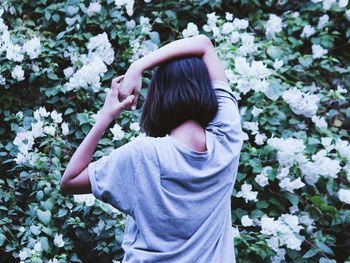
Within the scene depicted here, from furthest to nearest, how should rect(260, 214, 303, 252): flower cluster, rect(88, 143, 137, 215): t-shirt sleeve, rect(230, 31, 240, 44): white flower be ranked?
rect(230, 31, 240, 44): white flower
rect(260, 214, 303, 252): flower cluster
rect(88, 143, 137, 215): t-shirt sleeve

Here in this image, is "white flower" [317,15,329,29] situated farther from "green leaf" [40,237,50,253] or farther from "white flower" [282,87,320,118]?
"green leaf" [40,237,50,253]

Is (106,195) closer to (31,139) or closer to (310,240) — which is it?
(31,139)

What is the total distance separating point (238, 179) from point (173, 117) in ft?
5.22

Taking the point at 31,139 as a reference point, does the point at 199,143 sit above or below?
above

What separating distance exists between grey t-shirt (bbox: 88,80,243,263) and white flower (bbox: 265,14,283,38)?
247cm

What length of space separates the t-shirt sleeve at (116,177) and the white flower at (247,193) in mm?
1615

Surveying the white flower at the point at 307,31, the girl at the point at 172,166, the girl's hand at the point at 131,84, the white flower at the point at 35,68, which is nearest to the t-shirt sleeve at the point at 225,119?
the girl at the point at 172,166

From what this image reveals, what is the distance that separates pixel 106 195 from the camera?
203 cm

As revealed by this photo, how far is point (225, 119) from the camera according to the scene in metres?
2.24

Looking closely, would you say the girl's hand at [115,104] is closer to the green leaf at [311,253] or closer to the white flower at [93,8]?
the green leaf at [311,253]

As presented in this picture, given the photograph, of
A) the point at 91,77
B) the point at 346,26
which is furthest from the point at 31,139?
the point at 346,26

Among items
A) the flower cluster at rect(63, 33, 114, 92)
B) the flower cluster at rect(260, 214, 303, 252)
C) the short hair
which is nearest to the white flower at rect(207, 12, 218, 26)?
the flower cluster at rect(63, 33, 114, 92)

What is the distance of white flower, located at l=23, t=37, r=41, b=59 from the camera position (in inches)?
153

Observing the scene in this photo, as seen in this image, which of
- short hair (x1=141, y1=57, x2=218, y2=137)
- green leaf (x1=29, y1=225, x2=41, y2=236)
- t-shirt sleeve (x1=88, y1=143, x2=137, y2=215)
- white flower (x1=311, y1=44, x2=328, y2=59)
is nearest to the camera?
t-shirt sleeve (x1=88, y1=143, x2=137, y2=215)
